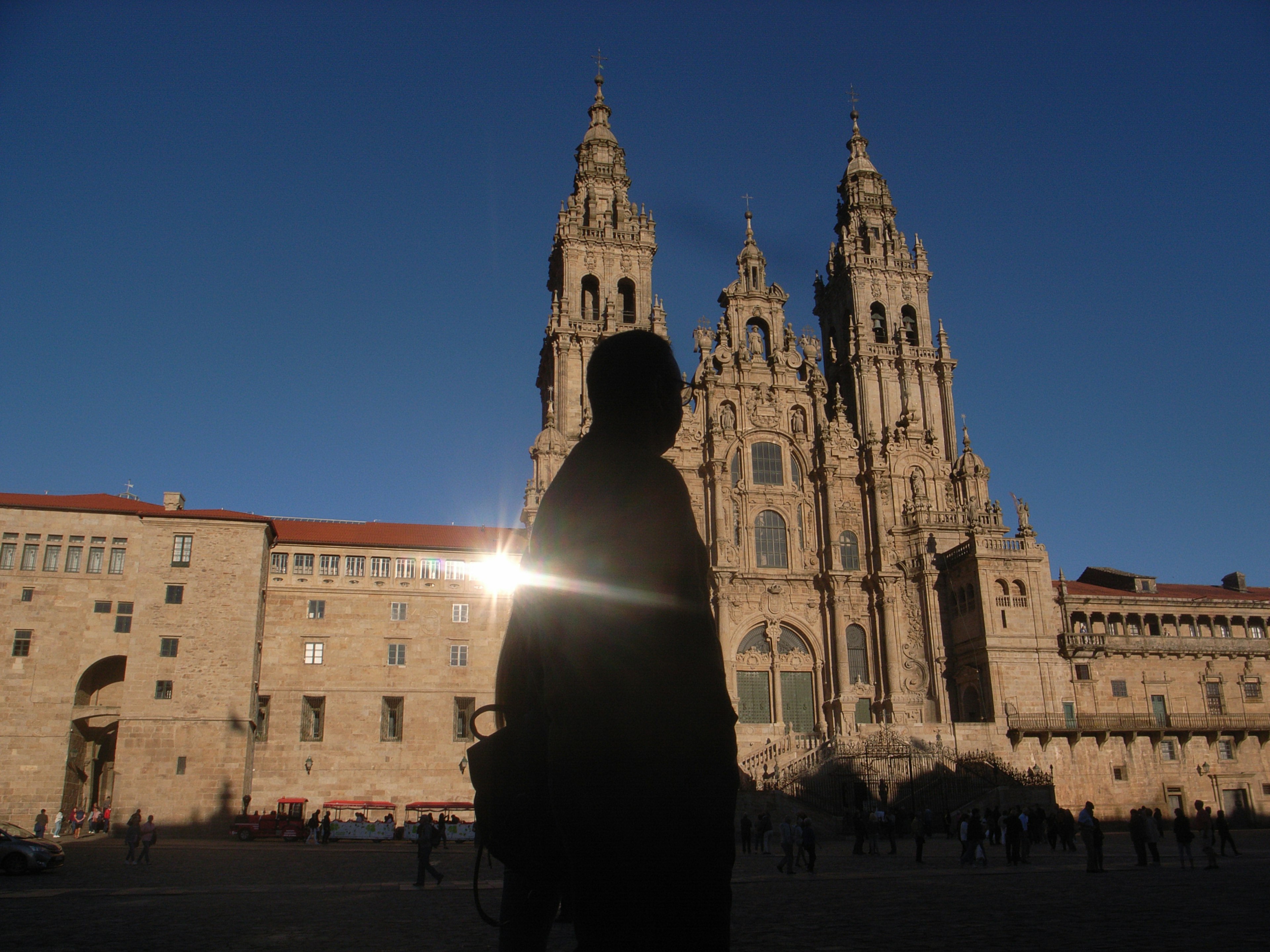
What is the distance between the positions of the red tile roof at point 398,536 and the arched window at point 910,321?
972 inches

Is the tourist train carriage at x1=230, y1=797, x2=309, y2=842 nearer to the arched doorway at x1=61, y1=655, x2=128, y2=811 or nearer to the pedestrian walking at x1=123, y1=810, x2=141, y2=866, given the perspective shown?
the arched doorway at x1=61, y1=655, x2=128, y2=811

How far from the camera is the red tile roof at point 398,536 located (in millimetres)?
46094

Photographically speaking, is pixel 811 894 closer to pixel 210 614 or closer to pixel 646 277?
pixel 210 614

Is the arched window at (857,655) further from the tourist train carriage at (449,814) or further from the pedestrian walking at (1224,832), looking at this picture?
the pedestrian walking at (1224,832)

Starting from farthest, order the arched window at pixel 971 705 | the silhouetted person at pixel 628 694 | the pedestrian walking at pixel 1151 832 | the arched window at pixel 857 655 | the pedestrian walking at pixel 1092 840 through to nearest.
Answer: the arched window at pixel 857 655 < the arched window at pixel 971 705 < the pedestrian walking at pixel 1151 832 < the pedestrian walking at pixel 1092 840 < the silhouetted person at pixel 628 694

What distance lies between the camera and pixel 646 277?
181 ft

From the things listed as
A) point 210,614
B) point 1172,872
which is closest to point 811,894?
point 1172,872

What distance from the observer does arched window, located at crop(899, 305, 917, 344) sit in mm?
55844

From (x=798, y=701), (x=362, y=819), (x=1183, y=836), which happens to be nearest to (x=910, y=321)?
(x=798, y=701)

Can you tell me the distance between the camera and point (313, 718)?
43000mm

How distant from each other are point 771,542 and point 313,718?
76.3 ft

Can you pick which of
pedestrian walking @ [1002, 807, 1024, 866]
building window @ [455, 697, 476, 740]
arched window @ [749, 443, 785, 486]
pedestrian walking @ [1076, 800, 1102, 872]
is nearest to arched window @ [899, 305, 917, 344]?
arched window @ [749, 443, 785, 486]

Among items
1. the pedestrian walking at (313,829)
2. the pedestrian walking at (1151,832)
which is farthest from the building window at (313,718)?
the pedestrian walking at (1151,832)

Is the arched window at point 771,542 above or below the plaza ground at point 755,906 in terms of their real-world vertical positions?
above
